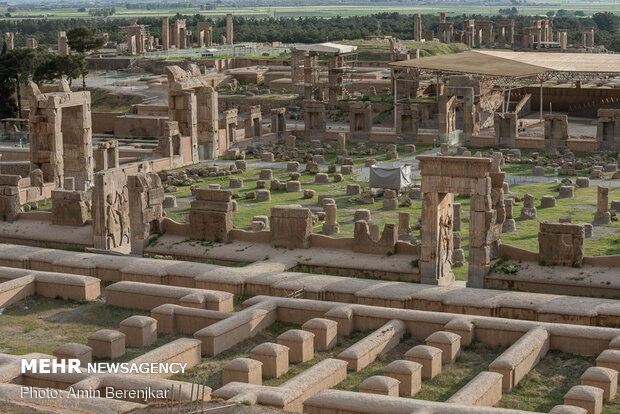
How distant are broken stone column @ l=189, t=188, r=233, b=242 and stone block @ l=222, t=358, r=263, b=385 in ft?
37.7

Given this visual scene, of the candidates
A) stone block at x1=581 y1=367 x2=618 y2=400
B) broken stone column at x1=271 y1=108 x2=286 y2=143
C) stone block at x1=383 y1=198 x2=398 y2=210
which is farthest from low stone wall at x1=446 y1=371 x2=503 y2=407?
broken stone column at x1=271 y1=108 x2=286 y2=143

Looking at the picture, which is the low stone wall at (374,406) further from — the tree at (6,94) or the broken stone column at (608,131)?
the tree at (6,94)

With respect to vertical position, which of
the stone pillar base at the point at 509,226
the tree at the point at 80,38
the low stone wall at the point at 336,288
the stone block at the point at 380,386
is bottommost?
the stone pillar base at the point at 509,226

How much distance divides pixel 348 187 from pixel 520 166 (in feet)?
29.9

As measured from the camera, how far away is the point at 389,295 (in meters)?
24.8

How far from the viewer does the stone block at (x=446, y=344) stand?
2081 centimetres

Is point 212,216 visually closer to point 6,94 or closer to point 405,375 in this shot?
point 405,375

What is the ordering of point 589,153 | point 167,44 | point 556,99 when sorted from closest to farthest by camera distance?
point 589,153
point 556,99
point 167,44

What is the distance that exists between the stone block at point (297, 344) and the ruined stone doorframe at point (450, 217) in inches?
263

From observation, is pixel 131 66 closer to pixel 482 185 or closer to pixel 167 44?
pixel 167 44

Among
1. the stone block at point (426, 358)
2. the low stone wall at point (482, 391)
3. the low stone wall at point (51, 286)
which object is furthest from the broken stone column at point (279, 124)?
the low stone wall at point (482, 391)

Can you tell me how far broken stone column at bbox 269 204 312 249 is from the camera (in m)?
29.5

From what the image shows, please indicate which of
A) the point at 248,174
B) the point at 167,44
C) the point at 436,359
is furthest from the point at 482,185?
the point at 167,44

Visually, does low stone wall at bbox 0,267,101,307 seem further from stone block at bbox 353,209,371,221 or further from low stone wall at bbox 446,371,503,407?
stone block at bbox 353,209,371,221
